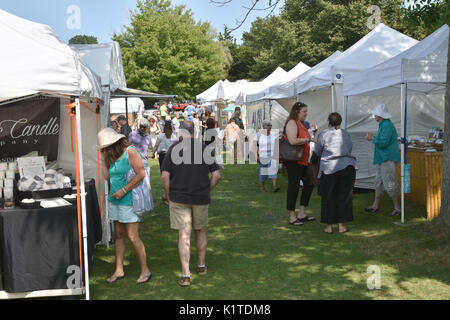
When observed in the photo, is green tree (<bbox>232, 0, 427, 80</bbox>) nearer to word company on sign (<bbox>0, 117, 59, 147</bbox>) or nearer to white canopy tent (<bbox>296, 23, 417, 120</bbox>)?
white canopy tent (<bbox>296, 23, 417, 120</bbox>)

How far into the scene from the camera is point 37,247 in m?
4.84

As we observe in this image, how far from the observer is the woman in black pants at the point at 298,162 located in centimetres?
771

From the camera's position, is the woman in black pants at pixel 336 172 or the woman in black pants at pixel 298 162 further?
the woman in black pants at pixel 298 162

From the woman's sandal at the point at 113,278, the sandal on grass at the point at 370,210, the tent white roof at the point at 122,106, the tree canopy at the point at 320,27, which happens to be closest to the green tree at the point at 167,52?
the tree canopy at the point at 320,27

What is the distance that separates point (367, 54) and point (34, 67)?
891 cm

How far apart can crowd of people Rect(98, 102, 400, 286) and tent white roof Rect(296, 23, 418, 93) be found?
1579mm

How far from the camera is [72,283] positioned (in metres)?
4.93

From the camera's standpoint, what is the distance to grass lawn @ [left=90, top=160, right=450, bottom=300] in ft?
17.1

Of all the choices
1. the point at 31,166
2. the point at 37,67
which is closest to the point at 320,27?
the point at 31,166

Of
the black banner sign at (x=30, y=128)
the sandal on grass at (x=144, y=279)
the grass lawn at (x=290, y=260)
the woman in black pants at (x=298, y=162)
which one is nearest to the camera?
the grass lawn at (x=290, y=260)

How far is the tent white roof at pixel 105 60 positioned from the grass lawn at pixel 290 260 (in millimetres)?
2600

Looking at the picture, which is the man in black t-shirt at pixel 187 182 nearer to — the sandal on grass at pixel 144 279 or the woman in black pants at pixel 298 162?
the sandal on grass at pixel 144 279

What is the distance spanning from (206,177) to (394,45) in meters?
8.18

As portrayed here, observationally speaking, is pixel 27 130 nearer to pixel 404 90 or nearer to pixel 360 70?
pixel 404 90
